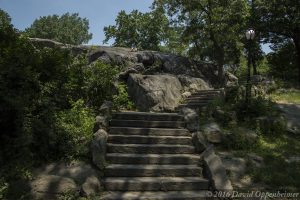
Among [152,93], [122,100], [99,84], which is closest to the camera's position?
[99,84]

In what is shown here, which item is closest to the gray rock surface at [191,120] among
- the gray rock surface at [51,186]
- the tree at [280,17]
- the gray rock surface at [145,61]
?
the gray rock surface at [51,186]

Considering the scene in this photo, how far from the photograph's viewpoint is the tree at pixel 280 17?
27953 mm

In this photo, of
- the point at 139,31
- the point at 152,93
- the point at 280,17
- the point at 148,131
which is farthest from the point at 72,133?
the point at 139,31

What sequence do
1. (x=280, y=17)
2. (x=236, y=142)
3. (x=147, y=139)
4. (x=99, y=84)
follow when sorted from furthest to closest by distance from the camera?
(x=280, y=17)
(x=99, y=84)
(x=236, y=142)
(x=147, y=139)

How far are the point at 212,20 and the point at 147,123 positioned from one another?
47.0 ft

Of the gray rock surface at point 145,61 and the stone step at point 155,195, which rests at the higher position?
the gray rock surface at point 145,61

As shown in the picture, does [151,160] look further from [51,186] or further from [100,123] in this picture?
[51,186]

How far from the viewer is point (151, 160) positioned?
29.8ft

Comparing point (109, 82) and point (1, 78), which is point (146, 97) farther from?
point (1, 78)

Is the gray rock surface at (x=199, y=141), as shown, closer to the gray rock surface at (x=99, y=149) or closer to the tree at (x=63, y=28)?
the gray rock surface at (x=99, y=149)

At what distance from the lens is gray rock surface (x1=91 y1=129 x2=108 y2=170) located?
842 cm

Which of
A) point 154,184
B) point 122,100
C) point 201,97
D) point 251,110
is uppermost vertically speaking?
point 122,100

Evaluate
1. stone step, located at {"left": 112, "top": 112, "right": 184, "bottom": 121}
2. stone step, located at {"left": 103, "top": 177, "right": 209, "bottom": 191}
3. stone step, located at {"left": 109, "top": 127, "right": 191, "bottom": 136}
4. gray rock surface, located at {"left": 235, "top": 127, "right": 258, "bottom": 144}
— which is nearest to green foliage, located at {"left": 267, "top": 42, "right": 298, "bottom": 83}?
gray rock surface, located at {"left": 235, "top": 127, "right": 258, "bottom": 144}

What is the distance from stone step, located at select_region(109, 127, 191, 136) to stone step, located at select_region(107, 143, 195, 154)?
78 centimetres
